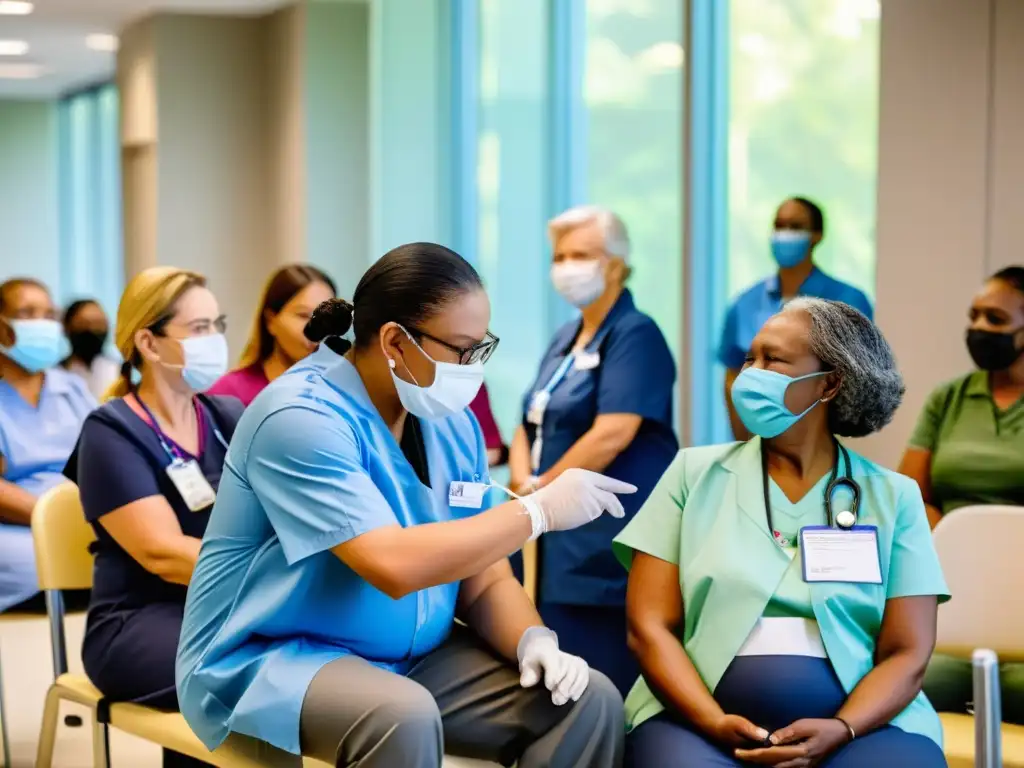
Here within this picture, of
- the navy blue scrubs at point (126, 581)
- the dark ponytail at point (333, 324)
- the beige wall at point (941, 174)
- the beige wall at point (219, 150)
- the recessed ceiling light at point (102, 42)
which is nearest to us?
the dark ponytail at point (333, 324)

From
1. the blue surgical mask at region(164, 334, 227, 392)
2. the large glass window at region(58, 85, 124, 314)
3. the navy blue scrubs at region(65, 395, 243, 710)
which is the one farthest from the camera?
the large glass window at region(58, 85, 124, 314)

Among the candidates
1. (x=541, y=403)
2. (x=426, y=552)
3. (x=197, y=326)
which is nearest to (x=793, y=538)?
(x=426, y=552)

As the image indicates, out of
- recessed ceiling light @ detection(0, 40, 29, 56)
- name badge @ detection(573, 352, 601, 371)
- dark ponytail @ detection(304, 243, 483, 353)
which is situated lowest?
name badge @ detection(573, 352, 601, 371)

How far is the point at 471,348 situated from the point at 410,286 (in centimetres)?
14

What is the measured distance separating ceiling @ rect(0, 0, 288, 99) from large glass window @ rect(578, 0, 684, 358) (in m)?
2.83

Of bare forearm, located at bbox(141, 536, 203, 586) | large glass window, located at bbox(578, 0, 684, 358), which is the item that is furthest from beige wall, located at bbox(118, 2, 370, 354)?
bare forearm, located at bbox(141, 536, 203, 586)

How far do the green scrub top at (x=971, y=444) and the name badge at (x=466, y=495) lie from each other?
1.48 meters

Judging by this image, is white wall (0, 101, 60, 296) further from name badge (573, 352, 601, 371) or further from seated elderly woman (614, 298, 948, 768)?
seated elderly woman (614, 298, 948, 768)

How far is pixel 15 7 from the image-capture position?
8438 millimetres

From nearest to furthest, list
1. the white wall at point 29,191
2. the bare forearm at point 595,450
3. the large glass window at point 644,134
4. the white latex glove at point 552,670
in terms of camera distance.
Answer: the white latex glove at point 552,670 → the bare forearm at point 595,450 → the large glass window at point 644,134 → the white wall at point 29,191

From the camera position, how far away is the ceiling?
8.09m

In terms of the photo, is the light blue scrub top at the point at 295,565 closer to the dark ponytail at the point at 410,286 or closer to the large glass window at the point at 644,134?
the dark ponytail at the point at 410,286

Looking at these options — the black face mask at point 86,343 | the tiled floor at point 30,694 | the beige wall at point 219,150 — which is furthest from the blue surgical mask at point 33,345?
the beige wall at point 219,150

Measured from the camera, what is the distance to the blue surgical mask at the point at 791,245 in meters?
4.14
